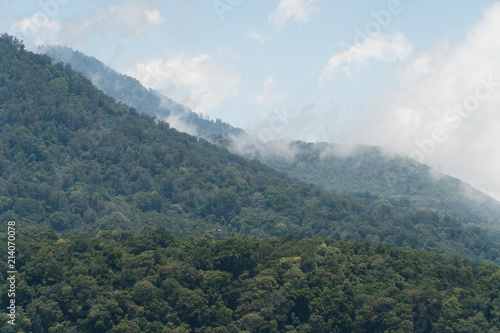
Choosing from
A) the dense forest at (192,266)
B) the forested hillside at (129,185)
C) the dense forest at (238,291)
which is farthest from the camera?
the forested hillside at (129,185)

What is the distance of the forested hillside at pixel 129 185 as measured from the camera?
116m

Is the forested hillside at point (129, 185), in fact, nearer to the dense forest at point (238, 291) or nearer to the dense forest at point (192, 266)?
the dense forest at point (192, 266)

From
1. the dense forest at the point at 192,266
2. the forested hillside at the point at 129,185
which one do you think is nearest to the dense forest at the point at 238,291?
the dense forest at the point at 192,266

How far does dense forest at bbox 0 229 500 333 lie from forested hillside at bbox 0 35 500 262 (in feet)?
157

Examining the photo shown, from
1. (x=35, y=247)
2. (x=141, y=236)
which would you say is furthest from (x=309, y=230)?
(x=35, y=247)

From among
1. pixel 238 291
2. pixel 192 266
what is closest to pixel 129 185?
pixel 192 266

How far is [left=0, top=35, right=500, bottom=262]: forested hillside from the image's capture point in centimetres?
11612

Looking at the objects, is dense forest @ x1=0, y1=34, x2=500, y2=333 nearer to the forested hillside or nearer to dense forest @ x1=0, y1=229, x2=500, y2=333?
dense forest @ x1=0, y1=229, x2=500, y2=333

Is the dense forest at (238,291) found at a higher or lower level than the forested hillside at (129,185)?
lower

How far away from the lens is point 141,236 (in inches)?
2724

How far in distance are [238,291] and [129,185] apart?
73.6 metres

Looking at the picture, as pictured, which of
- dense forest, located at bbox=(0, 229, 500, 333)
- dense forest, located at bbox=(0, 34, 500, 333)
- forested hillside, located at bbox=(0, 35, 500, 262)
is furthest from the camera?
forested hillside, located at bbox=(0, 35, 500, 262)

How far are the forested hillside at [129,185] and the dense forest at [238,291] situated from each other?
157 ft

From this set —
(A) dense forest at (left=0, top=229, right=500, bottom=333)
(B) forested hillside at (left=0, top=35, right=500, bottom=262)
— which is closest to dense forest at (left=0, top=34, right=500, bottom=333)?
(A) dense forest at (left=0, top=229, right=500, bottom=333)
